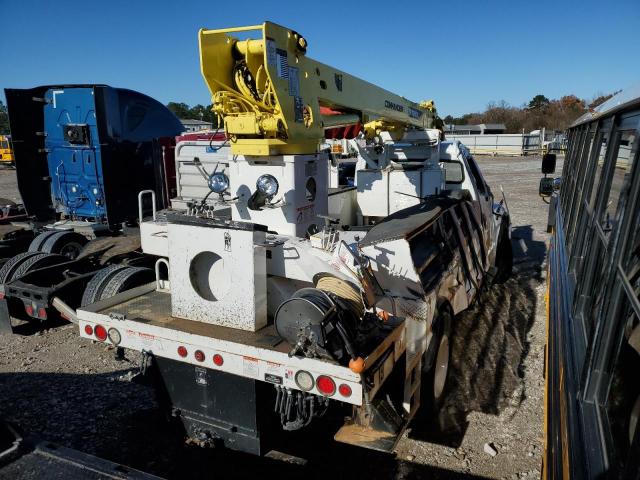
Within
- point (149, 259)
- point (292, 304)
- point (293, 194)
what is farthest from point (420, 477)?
point (149, 259)

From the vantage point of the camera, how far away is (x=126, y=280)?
517 cm

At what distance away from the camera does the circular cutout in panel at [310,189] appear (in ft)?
17.1

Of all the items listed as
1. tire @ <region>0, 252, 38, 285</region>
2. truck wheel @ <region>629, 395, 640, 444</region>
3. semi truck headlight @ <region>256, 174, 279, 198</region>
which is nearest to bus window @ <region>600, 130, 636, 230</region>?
truck wheel @ <region>629, 395, 640, 444</region>

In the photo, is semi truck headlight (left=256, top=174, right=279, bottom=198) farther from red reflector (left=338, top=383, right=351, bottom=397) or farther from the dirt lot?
red reflector (left=338, top=383, right=351, bottom=397)

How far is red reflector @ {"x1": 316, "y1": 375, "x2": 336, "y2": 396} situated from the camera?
2.81m

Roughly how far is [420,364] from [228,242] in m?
1.67

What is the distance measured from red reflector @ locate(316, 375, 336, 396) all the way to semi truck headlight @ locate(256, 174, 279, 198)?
7.80ft

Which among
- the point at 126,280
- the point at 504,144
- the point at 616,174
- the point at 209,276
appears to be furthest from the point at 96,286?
the point at 504,144

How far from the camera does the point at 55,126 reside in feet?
27.7

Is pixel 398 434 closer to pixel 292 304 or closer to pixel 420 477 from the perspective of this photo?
pixel 420 477

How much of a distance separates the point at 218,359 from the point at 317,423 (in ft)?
3.49

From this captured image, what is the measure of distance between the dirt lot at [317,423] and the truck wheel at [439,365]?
140 mm

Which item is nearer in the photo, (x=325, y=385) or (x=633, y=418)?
(x=633, y=418)

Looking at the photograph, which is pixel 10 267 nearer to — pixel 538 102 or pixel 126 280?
pixel 126 280
